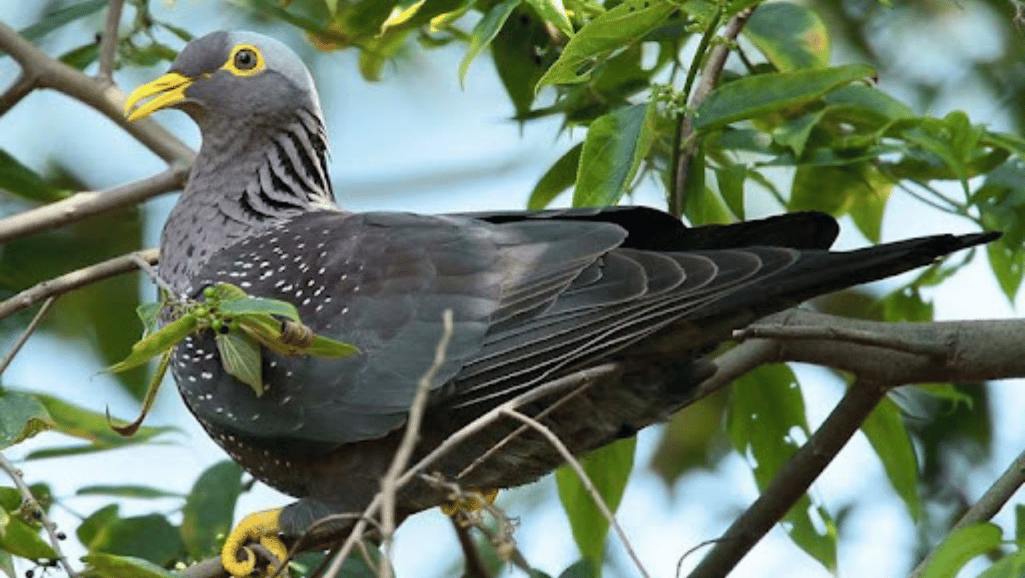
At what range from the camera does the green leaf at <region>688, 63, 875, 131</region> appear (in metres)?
4.14

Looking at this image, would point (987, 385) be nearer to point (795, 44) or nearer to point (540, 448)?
point (795, 44)

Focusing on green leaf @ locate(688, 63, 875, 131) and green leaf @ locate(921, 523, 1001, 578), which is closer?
green leaf @ locate(921, 523, 1001, 578)

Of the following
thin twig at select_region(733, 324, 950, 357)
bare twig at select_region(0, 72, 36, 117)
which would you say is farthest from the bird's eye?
thin twig at select_region(733, 324, 950, 357)

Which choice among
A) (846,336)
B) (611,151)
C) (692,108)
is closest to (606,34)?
(611,151)

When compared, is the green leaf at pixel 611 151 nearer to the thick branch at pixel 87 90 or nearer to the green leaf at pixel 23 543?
the green leaf at pixel 23 543

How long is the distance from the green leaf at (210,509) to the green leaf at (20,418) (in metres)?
0.86

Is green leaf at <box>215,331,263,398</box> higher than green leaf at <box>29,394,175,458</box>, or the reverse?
green leaf at <box>215,331,263,398</box>

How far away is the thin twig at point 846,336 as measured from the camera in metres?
3.92

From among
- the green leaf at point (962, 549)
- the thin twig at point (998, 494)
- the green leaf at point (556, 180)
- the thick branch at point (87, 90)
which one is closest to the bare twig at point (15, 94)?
the thick branch at point (87, 90)

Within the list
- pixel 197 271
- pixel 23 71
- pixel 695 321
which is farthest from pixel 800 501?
pixel 23 71

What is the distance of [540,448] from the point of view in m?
4.05

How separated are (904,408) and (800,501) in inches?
13.2

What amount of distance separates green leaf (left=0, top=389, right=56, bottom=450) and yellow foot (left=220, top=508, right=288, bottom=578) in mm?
479

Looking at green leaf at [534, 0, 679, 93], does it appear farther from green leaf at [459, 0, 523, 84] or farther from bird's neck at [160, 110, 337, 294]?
bird's neck at [160, 110, 337, 294]
